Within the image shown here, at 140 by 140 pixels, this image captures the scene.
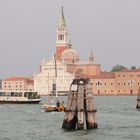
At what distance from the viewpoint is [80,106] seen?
29.3m

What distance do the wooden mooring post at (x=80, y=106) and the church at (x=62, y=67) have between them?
10919 centimetres

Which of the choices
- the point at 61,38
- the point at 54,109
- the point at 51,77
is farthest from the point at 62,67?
the point at 54,109

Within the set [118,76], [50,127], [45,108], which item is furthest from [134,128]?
[118,76]

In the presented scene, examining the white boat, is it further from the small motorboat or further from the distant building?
the distant building

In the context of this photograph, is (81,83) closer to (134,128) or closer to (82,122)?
(82,122)

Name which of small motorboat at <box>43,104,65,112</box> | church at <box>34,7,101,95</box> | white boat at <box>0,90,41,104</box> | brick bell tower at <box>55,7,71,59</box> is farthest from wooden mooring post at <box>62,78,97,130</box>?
brick bell tower at <box>55,7,71,59</box>

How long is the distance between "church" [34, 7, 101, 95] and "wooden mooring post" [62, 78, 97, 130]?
109186mm

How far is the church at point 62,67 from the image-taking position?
470 ft

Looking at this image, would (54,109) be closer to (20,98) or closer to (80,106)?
(80,106)

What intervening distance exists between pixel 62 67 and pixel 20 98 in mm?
70999

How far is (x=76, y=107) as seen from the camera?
29.5 m

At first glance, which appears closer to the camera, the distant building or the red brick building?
the red brick building

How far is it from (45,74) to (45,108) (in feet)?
312

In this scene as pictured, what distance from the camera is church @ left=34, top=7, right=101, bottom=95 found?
5645 inches
